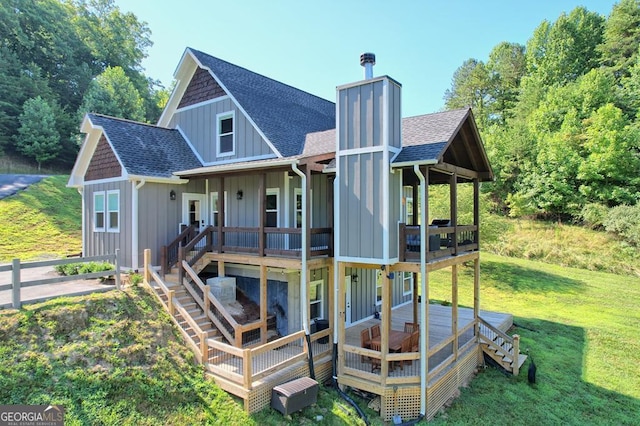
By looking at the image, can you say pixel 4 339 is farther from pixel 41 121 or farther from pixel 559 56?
pixel 559 56

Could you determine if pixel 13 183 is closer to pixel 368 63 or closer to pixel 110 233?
pixel 110 233

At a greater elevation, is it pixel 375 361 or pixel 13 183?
pixel 13 183

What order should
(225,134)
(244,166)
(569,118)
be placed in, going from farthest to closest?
(569,118)
(225,134)
(244,166)

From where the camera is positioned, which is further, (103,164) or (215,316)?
(103,164)

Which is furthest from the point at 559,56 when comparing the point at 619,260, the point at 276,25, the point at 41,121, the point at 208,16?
the point at 41,121

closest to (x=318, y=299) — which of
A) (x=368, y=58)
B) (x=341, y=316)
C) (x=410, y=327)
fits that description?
(x=341, y=316)

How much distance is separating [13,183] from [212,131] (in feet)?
66.6

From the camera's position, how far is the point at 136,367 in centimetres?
754

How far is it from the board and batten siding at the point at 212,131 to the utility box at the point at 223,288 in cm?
423

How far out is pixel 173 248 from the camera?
11898mm

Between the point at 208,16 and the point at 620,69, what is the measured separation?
3531 centimetres

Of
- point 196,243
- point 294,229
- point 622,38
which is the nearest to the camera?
point 294,229

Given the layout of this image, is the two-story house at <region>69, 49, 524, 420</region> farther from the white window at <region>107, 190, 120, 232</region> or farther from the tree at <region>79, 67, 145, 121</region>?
the tree at <region>79, 67, 145, 121</region>

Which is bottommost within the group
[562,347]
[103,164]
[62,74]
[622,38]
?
[562,347]
